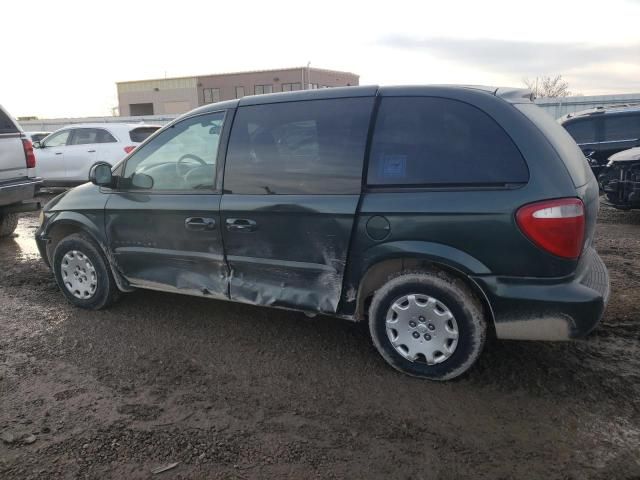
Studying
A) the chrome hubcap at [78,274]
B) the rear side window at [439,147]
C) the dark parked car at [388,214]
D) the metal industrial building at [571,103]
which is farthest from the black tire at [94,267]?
the metal industrial building at [571,103]

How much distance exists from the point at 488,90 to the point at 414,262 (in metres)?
1.16

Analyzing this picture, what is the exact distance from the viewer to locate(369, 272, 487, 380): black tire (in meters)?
2.99

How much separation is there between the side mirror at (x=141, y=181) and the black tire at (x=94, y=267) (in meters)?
0.71

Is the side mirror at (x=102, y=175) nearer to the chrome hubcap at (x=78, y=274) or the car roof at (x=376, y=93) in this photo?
the chrome hubcap at (x=78, y=274)

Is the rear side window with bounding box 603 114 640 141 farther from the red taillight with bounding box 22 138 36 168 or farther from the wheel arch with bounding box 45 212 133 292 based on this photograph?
the red taillight with bounding box 22 138 36 168

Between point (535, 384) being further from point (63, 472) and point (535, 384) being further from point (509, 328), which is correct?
point (63, 472)

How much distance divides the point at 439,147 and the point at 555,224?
2.57 ft

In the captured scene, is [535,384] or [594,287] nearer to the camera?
[594,287]

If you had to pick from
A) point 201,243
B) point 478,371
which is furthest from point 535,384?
point 201,243

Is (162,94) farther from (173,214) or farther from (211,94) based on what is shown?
(173,214)

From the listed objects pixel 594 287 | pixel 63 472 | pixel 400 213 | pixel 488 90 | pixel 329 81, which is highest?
pixel 329 81

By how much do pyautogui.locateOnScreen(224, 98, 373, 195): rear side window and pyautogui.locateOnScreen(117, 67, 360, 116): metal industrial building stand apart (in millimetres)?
47749

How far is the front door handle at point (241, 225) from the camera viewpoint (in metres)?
3.51

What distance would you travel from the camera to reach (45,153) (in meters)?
11.8
